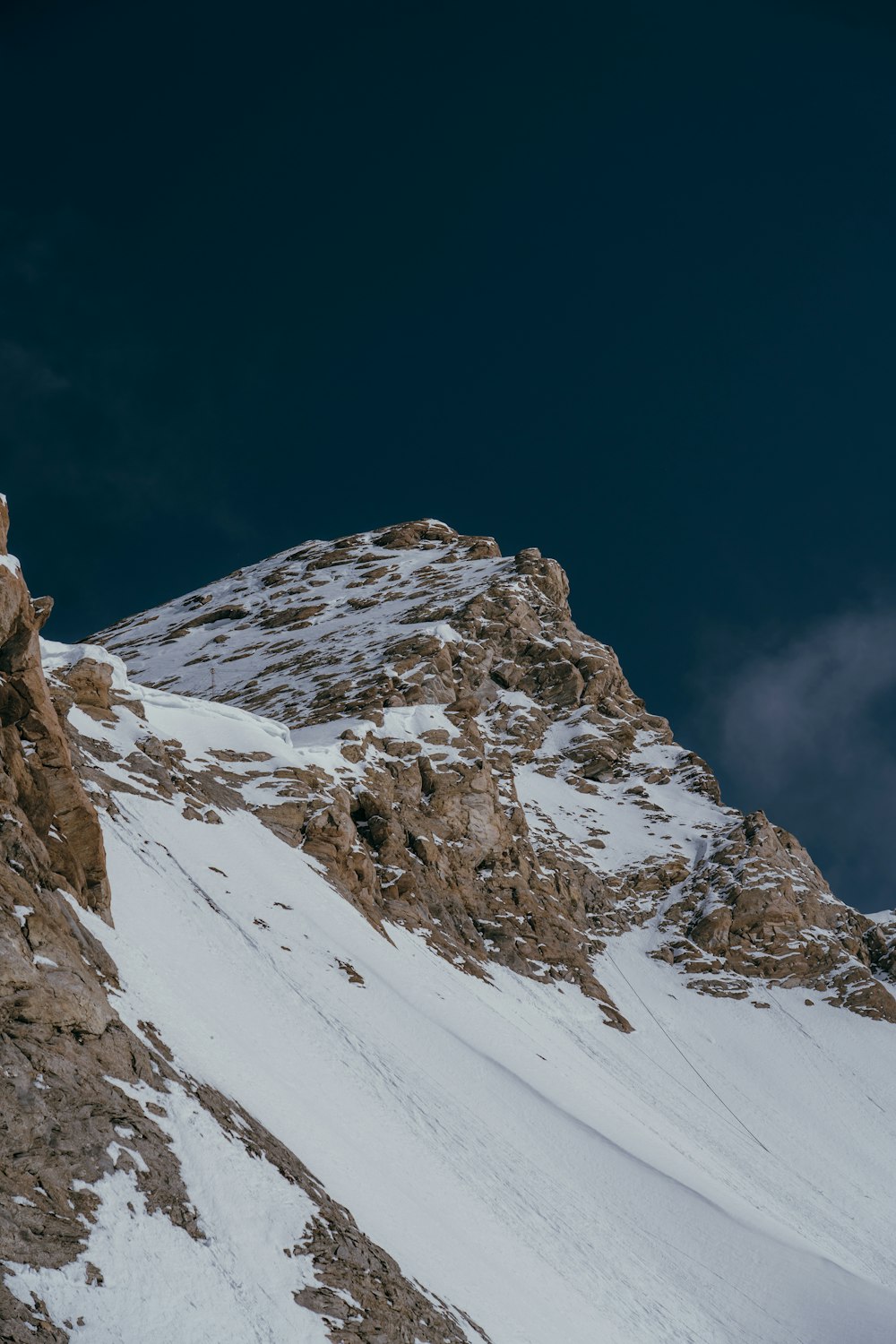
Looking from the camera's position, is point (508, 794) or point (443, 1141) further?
point (508, 794)

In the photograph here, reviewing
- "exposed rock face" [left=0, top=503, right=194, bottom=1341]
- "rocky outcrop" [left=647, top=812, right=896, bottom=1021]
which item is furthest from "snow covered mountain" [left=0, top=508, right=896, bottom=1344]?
"rocky outcrop" [left=647, top=812, right=896, bottom=1021]

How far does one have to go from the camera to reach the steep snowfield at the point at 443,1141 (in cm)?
1552

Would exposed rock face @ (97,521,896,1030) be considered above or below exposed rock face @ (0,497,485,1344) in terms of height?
above

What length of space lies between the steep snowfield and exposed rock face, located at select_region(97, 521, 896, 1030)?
3817 mm

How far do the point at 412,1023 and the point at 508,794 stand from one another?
32.9 metres

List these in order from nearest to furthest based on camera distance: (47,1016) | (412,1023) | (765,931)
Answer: (47,1016)
(412,1023)
(765,931)

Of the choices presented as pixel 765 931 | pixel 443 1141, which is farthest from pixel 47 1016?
pixel 765 931

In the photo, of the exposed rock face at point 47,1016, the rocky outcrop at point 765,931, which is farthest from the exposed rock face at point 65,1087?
the rocky outcrop at point 765,931

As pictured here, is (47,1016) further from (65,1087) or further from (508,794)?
(508,794)

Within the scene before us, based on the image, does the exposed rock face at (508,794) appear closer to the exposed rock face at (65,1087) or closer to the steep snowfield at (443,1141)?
the steep snowfield at (443,1141)

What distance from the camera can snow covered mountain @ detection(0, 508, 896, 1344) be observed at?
15273 mm

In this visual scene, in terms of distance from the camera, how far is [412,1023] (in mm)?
34500

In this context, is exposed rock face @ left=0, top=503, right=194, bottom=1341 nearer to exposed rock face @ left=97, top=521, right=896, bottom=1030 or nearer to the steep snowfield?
the steep snowfield

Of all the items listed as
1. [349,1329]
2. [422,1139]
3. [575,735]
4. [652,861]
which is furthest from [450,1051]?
[575,735]
